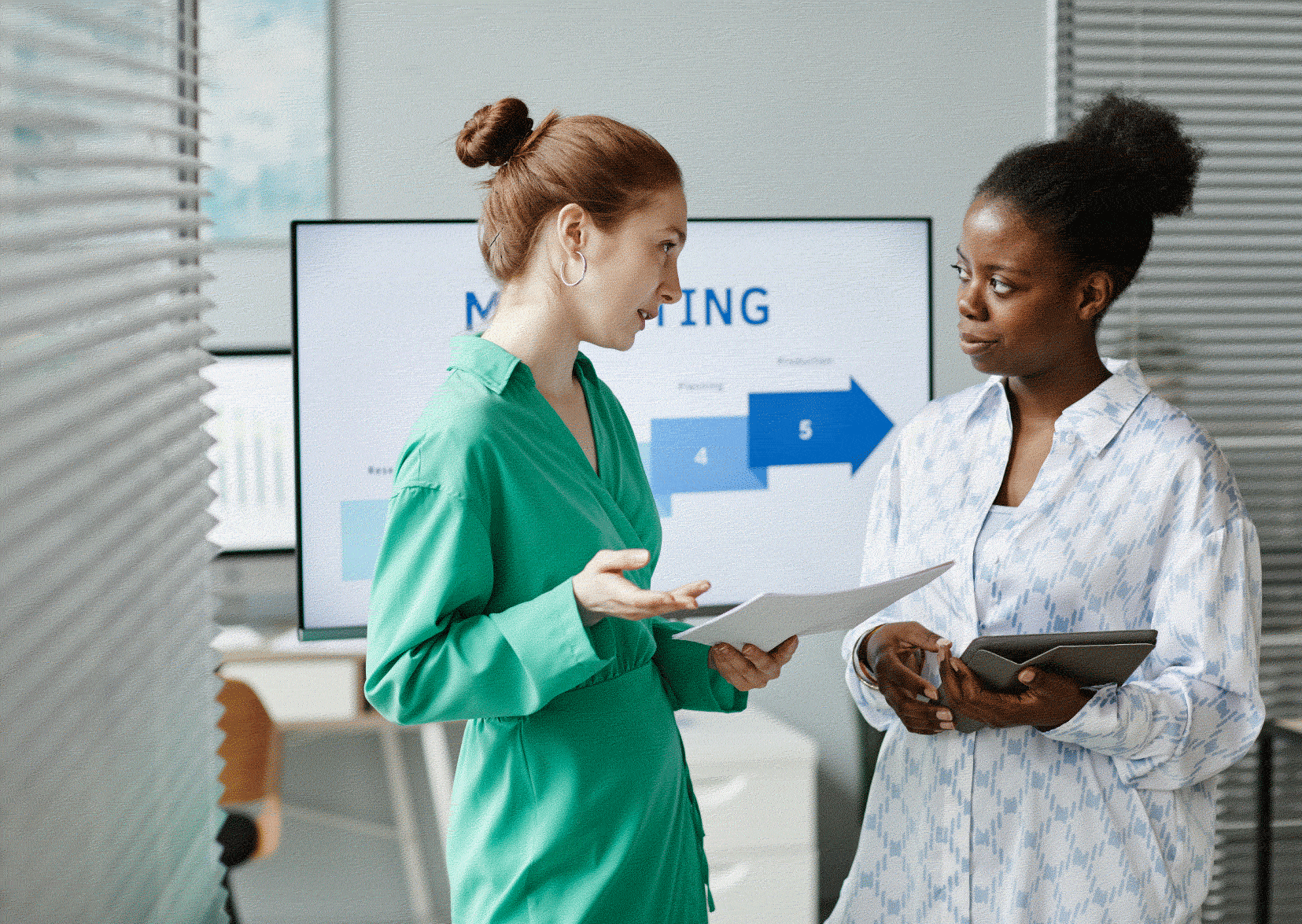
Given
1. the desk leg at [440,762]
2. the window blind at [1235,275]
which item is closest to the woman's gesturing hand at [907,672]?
the desk leg at [440,762]

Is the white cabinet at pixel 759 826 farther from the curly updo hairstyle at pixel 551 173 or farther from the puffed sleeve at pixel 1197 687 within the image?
the curly updo hairstyle at pixel 551 173

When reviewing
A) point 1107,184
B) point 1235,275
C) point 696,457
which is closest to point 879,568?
point 1107,184

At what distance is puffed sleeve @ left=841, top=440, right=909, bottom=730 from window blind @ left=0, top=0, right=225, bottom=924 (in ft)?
3.05

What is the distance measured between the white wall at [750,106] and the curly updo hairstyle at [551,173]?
4.26 ft

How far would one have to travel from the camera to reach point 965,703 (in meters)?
1.36

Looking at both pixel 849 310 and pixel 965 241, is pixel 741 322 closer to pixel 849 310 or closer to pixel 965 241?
pixel 849 310

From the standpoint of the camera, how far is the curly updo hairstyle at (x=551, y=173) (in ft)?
4.00

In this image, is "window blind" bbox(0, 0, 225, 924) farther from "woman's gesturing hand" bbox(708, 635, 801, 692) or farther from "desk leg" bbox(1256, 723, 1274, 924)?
"desk leg" bbox(1256, 723, 1274, 924)

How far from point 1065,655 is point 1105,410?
0.35 m

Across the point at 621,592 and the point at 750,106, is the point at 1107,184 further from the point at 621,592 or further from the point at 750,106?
the point at 750,106

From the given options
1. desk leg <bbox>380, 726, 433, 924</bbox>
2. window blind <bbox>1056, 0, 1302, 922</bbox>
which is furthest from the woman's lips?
desk leg <bbox>380, 726, 433, 924</bbox>

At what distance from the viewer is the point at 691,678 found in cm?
139

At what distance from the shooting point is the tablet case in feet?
4.10

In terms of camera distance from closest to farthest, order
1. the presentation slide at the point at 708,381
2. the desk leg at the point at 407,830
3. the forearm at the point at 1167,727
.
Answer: the forearm at the point at 1167,727
the presentation slide at the point at 708,381
the desk leg at the point at 407,830
